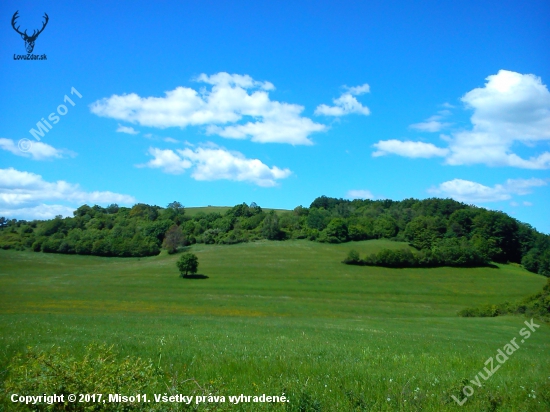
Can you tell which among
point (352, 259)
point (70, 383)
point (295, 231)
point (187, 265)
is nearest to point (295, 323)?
point (70, 383)

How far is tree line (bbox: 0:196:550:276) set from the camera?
3949 inches

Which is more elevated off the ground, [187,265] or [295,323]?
[295,323]

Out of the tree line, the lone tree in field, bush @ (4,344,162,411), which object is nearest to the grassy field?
bush @ (4,344,162,411)

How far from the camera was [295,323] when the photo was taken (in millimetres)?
27062

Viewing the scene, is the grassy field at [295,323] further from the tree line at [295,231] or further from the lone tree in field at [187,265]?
the tree line at [295,231]

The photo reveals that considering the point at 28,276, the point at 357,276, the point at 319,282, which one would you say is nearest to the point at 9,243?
the point at 28,276

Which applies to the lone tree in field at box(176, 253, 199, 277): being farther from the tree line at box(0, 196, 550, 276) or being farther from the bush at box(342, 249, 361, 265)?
the bush at box(342, 249, 361, 265)

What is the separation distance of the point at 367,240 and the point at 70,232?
295ft

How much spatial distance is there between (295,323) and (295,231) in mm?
103088

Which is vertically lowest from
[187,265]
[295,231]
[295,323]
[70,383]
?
[187,265]

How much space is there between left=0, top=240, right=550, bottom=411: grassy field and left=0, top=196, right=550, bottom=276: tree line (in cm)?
576

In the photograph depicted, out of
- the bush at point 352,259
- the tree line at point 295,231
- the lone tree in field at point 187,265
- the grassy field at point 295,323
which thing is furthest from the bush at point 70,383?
the tree line at point 295,231

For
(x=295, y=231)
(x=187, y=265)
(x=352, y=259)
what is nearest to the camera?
(x=187, y=265)

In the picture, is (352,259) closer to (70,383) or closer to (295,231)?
(295,231)
